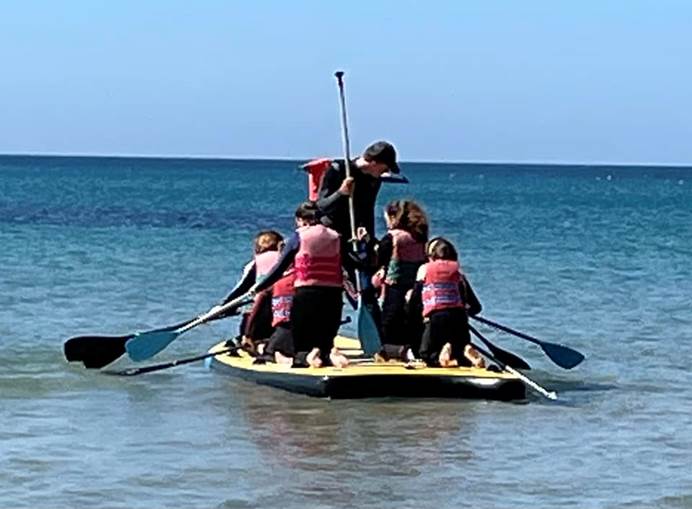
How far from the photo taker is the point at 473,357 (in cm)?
1284

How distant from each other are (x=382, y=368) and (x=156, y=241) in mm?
24866

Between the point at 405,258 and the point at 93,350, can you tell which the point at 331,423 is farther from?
the point at 93,350

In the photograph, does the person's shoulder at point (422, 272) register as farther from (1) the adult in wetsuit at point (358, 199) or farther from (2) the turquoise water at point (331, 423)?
(2) the turquoise water at point (331, 423)

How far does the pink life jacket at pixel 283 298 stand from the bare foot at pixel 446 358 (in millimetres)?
1155

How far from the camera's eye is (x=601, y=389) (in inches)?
539

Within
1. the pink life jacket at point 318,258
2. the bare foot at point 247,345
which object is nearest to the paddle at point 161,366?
the bare foot at point 247,345

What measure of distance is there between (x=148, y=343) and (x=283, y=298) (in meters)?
1.27

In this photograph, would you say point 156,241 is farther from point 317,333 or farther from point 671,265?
point 317,333

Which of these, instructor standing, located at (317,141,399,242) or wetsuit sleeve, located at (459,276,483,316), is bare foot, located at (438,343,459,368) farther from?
instructor standing, located at (317,141,399,242)

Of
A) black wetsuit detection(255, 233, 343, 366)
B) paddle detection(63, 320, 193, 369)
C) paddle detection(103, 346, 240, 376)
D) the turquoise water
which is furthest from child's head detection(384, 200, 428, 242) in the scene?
paddle detection(63, 320, 193, 369)

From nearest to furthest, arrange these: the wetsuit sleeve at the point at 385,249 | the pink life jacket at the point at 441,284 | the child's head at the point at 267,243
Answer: the pink life jacket at the point at 441,284
the wetsuit sleeve at the point at 385,249
the child's head at the point at 267,243

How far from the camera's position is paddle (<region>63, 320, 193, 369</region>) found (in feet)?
45.3

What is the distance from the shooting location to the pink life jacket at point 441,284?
496 inches

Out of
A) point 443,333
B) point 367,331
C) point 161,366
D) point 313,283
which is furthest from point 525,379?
point 161,366
